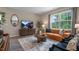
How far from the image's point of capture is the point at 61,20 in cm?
183

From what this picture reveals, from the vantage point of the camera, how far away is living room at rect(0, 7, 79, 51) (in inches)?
66.5

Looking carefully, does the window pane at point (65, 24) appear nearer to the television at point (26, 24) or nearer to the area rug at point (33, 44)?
Result: the area rug at point (33, 44)

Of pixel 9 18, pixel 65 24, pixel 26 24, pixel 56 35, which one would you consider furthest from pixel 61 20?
pixel 9 18

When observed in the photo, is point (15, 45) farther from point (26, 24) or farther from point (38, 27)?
point (38, 27)

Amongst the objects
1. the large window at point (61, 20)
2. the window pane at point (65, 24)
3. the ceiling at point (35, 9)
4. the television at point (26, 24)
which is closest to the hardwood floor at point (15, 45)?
the television at point (26, 24)

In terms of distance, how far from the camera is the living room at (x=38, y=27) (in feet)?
5.54

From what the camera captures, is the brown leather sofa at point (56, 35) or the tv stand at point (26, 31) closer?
the brown leather sofa at point (56, 35)

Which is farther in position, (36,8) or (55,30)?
(55,30)

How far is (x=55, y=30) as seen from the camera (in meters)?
1.87

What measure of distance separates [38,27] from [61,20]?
481mm
